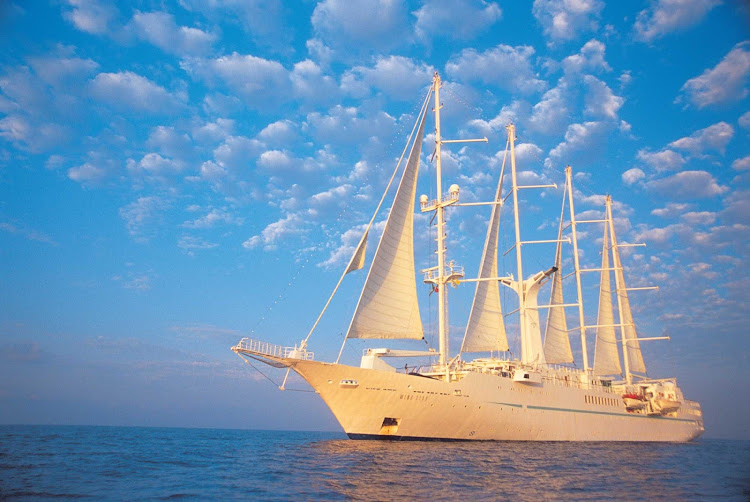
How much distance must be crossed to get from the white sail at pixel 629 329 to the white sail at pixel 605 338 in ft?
7.34

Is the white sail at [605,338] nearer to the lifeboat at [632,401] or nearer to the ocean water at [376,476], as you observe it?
the lifeboat at [632,401]

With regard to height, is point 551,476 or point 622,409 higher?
point 622,409

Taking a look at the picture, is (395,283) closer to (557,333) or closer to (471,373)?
(471,373)

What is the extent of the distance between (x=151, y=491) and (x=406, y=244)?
56.9ft

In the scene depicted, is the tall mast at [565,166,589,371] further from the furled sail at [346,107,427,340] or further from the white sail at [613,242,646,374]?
the furled sail at [346,107,427,340]

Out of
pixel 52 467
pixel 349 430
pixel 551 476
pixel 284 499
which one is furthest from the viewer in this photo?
pixel 349 430

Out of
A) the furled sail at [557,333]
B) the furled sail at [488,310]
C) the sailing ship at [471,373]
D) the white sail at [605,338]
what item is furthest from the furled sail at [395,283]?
the white sail at [605,338]

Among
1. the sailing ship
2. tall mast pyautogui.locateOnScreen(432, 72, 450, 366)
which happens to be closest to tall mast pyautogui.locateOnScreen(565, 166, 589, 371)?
the sailing ship

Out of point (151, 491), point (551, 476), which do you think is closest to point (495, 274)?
point (551, 476)

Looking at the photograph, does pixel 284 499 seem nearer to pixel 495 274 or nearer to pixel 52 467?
pixel 52 467

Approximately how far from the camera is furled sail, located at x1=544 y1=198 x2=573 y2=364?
4547 cm

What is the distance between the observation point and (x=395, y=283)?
27.1 meters

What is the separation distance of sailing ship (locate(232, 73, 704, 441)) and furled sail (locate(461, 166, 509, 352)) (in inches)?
3.2

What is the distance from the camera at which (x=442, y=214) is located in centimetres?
3341
